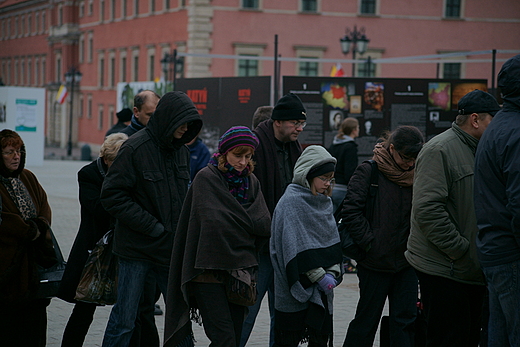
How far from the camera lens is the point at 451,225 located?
16.9 ft

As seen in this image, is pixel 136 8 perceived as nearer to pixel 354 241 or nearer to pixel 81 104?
pixel 81 104

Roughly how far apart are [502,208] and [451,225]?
0.78 meters

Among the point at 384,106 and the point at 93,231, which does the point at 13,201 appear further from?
the point at 384,106

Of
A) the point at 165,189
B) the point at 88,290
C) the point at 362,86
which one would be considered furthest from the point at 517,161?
the point at 362,86

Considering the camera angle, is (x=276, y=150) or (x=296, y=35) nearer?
(x=276, y=150)

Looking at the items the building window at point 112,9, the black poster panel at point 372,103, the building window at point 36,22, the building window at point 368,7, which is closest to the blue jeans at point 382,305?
the black poster panel at point 372,103

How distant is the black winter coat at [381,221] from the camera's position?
5824 mm

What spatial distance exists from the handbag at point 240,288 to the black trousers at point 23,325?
1.69m

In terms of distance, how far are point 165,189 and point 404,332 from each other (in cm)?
192

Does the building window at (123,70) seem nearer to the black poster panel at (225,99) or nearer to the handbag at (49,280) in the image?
the black poster panel at (225,99)

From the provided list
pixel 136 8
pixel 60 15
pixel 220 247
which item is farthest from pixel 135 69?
pixel 220 247

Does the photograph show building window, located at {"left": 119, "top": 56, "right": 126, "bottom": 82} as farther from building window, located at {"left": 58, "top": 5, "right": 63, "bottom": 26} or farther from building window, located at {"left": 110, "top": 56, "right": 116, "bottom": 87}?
building window, located at {"left": 58, "top": 5, "right": 63, "bottom": 26}

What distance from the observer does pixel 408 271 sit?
5934 mm

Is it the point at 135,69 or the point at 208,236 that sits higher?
the point at 135,69
